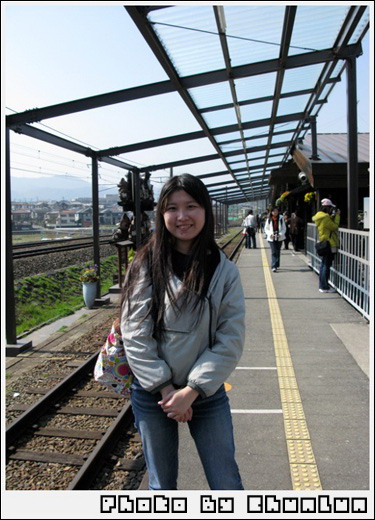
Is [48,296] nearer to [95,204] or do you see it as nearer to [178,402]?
[95,204]

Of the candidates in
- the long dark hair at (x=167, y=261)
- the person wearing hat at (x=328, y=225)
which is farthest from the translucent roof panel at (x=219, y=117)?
the long dark hair at (x=167, y=261)

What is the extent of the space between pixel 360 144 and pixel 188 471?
586 inches

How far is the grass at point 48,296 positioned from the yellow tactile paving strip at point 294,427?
4.97 metres

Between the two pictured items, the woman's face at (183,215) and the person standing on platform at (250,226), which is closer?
the woman's face at (183,215)

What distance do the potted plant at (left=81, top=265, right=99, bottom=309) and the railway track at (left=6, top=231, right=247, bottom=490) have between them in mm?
4613

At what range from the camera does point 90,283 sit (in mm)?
10289

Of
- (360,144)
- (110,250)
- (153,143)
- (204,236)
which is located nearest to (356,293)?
(153,143)

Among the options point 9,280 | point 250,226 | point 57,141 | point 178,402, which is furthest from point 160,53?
point 250,226

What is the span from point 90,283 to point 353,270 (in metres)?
5.30

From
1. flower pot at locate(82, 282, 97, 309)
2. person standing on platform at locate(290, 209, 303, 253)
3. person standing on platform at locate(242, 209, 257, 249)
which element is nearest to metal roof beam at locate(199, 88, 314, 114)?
flower pot at locate(82, 282, 97, 309)

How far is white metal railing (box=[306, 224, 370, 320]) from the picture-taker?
7.32m

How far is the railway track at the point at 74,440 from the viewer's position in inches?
144

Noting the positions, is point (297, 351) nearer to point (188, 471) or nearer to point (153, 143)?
point (188, 471)

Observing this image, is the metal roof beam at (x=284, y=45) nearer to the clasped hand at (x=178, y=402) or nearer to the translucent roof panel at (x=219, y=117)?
the translucent roof panel at (x=219, y=117)
